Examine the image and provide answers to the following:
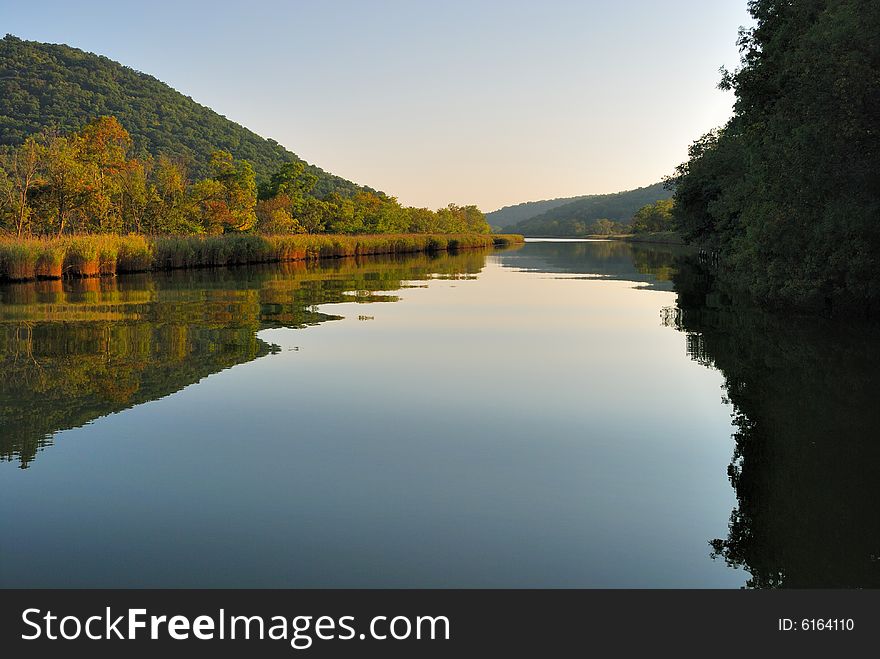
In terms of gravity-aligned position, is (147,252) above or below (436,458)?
above

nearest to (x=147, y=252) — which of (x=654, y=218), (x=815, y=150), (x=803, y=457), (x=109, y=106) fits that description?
(x=815, y=150)

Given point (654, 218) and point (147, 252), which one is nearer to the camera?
point (147, 252)

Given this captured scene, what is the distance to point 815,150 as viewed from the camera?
15.9m

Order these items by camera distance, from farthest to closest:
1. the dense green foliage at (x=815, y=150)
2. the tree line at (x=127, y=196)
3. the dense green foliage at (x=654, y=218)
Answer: the dense green foliage at (x=654, y=218)
the tree line at (x=127, y=196)
the dense green foliage at (x=815, y=150)

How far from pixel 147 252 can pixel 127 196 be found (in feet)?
50.8

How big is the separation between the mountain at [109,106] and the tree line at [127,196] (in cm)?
2189

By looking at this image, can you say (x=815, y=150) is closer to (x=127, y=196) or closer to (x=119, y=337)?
(x=119, y=337)

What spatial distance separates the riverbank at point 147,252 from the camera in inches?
1212

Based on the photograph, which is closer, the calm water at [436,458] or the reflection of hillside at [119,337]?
the calm water at [436,458]

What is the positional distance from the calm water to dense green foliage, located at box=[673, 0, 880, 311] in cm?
255

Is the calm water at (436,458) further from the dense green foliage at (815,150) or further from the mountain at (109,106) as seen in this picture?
the mountain at (109,106)

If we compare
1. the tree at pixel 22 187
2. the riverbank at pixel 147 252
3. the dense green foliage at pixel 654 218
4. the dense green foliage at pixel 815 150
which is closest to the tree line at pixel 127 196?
the tree at pixel 22 187

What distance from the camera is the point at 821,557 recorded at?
5.33 metres
